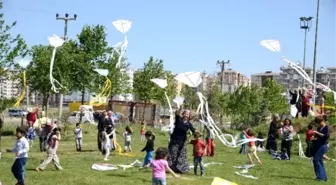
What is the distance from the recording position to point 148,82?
162 feet

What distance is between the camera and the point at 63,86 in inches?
1382

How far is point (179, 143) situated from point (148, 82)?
3455cm

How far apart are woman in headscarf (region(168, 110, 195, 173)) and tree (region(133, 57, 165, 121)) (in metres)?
34.3

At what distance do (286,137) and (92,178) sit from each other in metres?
9.64

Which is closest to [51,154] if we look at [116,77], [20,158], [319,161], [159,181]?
[20,158]

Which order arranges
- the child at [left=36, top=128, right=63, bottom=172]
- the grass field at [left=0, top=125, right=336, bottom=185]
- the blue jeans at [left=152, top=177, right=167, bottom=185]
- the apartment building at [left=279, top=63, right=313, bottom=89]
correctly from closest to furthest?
1. the blue jeans at [left=152, top=177, right=167, bottom=185]
2. the grass field at [left=0, top=125, right=336, bottom=185]
3. the child at [left=36, top=128, right=63, bottom=172]
4. the apartment building at [left=279, top=63, right=313, bottom=89]

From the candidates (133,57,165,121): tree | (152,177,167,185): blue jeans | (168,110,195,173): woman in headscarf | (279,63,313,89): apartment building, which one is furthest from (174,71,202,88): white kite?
(133,57,165,121): tree

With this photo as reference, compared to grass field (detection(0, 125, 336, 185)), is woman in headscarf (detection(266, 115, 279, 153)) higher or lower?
higher

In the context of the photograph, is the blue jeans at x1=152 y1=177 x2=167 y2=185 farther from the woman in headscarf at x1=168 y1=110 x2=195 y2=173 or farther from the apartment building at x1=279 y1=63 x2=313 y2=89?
the apartment building at x1=279 y1=63 x2=313 y2=89

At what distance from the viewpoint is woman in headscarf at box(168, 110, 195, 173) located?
14.9 metres

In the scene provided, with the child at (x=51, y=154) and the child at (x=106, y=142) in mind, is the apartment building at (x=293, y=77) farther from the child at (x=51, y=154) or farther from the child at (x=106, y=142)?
the child at (x=51, y=154)

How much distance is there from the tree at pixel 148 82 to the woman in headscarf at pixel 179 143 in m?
34.3

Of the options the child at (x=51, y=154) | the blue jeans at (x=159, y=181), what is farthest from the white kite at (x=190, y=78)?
the blue jeans at (x=159, y=181)

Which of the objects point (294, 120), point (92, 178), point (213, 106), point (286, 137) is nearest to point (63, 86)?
point (294, 120)
